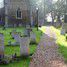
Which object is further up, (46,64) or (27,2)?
(27,2)

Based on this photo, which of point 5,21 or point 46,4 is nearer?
point 5,21

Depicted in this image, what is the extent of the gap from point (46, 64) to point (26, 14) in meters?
39.5

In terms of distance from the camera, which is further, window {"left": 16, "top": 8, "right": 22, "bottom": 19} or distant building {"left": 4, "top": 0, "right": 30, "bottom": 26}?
window {"left": 16, "top": 8, "right": 22, "bottom": 19}

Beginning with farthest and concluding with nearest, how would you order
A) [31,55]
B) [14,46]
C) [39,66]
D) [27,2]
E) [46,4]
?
[46,4] < [27,2] < [14,46] < [31,55] < [39,66]

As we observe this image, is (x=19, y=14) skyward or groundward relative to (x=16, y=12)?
groundward

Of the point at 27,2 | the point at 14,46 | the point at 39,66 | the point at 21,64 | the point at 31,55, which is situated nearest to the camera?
the point at 39,66

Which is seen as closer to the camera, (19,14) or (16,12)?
(16,12)

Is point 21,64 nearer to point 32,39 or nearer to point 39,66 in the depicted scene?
point 39,66

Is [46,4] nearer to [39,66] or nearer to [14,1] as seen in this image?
[14,1]

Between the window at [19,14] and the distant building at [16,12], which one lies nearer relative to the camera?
the distant building at [16,12]

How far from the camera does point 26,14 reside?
2032 inches

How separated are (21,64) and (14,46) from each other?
6.81m

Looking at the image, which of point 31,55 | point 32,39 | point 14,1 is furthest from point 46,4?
point 31,55

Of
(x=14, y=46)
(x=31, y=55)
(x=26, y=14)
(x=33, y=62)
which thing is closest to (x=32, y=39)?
(x=14, y=46)
